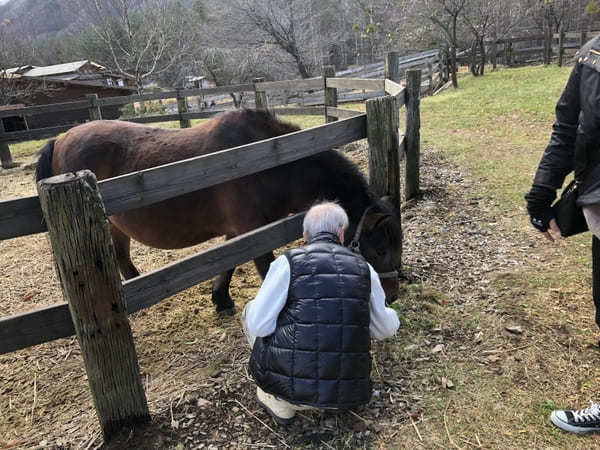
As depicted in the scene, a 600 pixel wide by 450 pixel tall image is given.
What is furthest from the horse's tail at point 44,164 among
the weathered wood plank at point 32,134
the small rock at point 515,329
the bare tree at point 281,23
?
the bare tree at point 281,23

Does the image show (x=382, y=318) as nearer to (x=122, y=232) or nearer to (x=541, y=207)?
(x=541, y=207)

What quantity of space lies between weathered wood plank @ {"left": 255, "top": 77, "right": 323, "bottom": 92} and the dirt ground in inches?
171

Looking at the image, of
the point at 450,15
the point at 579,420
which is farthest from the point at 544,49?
the point at 579,420

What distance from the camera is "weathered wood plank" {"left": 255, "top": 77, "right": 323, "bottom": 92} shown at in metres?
8.16

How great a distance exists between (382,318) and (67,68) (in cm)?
3532

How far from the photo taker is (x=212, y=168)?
2373mm

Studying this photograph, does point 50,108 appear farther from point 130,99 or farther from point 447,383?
point 447,383

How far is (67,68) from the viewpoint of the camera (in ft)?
99.9

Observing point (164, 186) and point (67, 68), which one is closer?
Answer: point (164, 186)

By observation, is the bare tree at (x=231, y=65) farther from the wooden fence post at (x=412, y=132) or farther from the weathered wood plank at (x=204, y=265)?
the weathered wood plank at (x=204, y=265)

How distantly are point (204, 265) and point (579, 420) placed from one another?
2.17 meters

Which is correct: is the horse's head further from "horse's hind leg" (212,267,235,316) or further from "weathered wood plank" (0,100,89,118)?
"weathered wood plank" (0,100,89,118)

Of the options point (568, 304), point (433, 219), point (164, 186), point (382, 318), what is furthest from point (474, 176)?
point (164, 186)

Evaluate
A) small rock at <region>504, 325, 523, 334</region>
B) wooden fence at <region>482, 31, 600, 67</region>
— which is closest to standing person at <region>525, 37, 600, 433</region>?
small rock at <region>504, 325, 523, 334</region>
